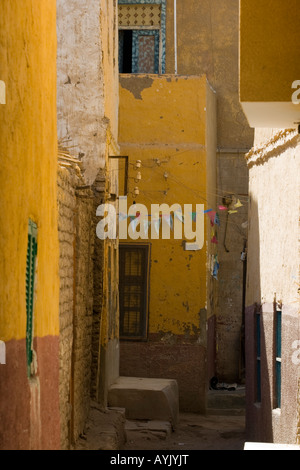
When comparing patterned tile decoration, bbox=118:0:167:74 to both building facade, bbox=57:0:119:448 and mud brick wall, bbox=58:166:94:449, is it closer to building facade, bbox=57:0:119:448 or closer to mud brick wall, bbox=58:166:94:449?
building facade, bbox=57:0:119:448

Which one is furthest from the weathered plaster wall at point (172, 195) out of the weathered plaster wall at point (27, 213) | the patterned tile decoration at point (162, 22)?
the weathered plaster wall at point (27, 213)

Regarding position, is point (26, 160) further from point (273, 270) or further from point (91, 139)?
point (273, 270)

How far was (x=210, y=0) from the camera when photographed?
61.4 feet

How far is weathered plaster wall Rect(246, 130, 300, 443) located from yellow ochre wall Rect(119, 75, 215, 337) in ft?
10.8

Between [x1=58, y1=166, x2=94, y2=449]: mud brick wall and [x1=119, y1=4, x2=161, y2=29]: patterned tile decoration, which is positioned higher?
[x1=119, y1=4, x2=161, y2=29]: patterned tile decoration

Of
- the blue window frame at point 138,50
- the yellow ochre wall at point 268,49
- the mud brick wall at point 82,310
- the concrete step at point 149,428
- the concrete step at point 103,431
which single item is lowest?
the concrete step at point 149,428

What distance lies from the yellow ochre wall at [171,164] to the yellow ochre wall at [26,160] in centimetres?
870

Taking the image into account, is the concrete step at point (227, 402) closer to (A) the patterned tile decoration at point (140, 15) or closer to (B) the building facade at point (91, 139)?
(B) the building facade at point (91, 139)

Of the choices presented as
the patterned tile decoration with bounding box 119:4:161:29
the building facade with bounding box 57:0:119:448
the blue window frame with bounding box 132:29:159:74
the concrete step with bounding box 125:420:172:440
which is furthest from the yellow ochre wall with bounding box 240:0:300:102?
the patterned tile decoration with bounding box 119:4:161:29

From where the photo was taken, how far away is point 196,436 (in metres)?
12.9

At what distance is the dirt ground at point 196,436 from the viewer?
11.3 metres

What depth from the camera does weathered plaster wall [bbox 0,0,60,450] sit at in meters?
5.07
